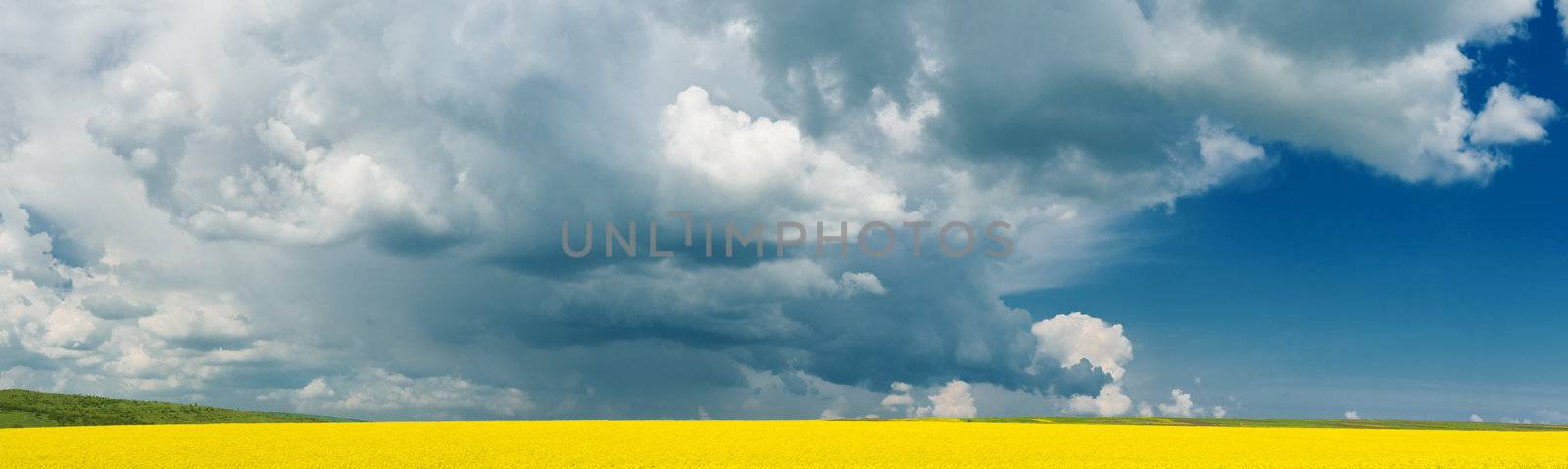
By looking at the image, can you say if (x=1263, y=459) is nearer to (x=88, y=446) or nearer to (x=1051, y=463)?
(x=1051, y=463)

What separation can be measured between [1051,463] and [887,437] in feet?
57.6

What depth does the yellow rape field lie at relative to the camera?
1930 inches

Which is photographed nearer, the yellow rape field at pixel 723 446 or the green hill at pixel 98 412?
the yellow rape field at pixel 723 446

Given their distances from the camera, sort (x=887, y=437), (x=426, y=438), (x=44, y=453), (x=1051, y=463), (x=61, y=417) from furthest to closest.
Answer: (x=61, y=417), (x=887, y=437), (x=426, y=438), (x=44, y=453), (x=1051, y=463)

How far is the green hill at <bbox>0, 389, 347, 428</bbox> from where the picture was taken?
127 m

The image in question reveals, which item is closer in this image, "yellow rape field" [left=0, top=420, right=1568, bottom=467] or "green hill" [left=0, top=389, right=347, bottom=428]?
"yellow rape field" [left=0, top=420, right=1568, bottom=467]

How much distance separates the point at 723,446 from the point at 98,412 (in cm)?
12406

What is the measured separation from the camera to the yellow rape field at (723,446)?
49031 mm

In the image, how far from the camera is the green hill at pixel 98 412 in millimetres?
127375

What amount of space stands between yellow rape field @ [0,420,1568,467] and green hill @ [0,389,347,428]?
70.8 metres

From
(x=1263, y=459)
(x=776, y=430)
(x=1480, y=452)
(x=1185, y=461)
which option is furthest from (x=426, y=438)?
(x=1480, y=452)

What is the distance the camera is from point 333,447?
5459 centimetres

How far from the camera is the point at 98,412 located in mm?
139000

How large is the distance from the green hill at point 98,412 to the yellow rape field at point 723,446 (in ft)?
232
